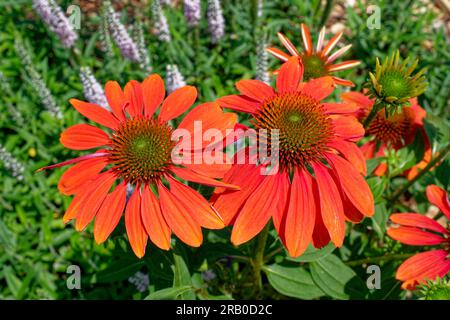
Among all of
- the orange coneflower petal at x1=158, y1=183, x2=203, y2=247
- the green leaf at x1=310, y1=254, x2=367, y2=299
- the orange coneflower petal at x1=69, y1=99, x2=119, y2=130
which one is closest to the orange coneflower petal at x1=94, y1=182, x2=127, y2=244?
the orange coneflower petal at x1=158, y1=183, x2=203, y2=247

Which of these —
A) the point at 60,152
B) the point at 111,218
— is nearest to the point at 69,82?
the point at 60,152

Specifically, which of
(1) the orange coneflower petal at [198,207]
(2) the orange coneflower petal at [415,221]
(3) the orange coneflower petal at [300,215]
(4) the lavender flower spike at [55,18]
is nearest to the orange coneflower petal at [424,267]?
(2) the orange coneflower petal at [415,221]

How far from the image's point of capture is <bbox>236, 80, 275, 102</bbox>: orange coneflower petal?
1444 mm

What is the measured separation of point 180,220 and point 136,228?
0.46ft

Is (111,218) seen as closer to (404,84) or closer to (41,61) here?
(404,84)

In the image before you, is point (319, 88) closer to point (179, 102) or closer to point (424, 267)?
point (179, 102)

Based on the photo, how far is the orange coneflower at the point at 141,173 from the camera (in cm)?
124

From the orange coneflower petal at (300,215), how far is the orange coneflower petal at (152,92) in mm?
549

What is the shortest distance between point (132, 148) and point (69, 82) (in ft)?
6.14

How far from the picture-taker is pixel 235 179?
4.21 ft

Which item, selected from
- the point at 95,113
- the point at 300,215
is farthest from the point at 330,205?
the point at 95,113

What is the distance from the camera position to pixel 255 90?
1.46m

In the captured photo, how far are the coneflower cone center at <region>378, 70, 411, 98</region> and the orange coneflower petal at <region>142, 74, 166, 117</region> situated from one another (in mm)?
765

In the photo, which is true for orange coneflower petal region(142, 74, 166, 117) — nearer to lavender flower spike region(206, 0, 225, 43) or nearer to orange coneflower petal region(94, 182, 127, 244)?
orange coneflower petal region(94, 182, 127, 244)
